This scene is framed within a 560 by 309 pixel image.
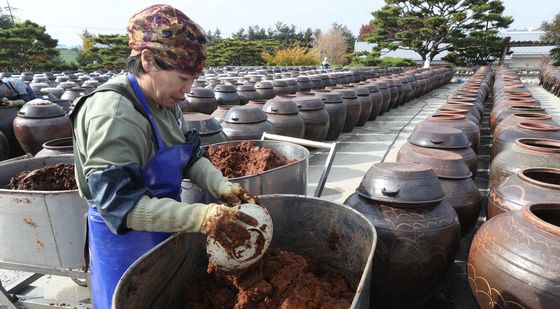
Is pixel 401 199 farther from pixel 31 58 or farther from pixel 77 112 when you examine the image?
pixel 31 58

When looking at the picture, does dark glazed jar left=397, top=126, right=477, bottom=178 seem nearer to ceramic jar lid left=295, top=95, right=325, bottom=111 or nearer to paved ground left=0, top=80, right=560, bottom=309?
paved ground left=0, top=80, right=560, bottom=309

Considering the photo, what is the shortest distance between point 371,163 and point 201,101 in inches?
172

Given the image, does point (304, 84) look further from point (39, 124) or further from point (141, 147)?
point (141, 147)

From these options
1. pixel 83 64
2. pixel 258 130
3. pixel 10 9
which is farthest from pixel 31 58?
pixel 258 130

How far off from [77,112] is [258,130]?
158 inches

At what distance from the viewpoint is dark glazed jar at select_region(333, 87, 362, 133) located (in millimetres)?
9297

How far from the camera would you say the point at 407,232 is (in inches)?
103

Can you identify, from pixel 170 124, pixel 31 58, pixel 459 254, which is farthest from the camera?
pixel 31 58

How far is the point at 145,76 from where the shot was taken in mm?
1573

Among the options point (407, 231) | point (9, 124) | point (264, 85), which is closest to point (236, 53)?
point (264, 85)

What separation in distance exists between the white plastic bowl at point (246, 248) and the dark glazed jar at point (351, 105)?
7.83 m

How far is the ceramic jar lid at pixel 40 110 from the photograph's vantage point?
569 cm

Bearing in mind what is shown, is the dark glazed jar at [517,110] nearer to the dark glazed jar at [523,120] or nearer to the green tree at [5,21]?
the dark glazed jar at [523,120]

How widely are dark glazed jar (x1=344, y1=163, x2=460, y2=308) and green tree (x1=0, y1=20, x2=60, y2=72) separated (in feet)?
105
